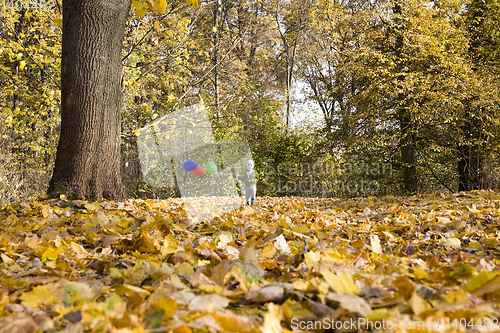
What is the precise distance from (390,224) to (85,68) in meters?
3.75

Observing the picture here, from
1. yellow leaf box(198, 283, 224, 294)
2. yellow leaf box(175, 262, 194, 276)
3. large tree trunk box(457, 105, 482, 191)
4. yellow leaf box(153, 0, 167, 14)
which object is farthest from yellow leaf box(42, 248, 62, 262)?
large tree trunk box(457, 105, 482, 191)

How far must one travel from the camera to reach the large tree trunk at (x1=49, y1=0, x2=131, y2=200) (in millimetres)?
3732

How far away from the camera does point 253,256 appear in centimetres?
145

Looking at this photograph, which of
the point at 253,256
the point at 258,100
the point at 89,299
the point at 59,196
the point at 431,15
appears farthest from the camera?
the point at 258,100

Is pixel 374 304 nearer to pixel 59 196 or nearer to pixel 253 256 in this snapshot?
pixel 253 256

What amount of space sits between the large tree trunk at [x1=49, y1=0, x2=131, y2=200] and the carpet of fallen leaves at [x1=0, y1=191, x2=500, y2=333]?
4.76 ft

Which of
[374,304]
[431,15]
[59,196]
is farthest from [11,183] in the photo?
[431,15]

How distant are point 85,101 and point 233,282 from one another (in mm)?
3428

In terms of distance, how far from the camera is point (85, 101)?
12.4 feet
